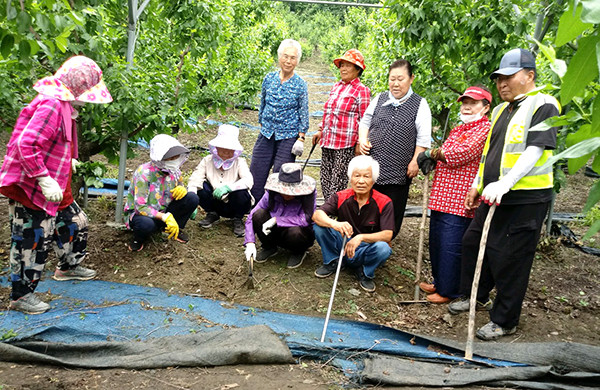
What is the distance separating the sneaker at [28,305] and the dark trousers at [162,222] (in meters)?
1.03

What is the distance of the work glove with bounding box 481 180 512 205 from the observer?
2.98 meters

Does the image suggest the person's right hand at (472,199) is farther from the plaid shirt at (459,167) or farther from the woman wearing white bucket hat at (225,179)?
the woman wearing white bucket hat at (225,179)

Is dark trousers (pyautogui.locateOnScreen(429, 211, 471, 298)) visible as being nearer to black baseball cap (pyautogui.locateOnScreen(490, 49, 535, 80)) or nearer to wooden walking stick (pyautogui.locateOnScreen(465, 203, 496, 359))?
wooden walking stick (pyautogui.locateOnScreen(465, 203, 496, 359))

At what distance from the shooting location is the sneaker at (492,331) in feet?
10.8

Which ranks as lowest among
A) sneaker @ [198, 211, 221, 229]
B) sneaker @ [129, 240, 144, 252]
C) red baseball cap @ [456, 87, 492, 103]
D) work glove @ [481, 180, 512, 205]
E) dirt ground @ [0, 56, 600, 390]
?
dirt ground @ [0, 56, 600, 390]

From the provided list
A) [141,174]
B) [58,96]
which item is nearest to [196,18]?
[141,174]

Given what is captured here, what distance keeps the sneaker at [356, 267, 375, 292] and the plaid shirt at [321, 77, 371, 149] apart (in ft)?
3.59

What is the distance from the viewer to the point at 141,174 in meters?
4.07

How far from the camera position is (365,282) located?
399 cm

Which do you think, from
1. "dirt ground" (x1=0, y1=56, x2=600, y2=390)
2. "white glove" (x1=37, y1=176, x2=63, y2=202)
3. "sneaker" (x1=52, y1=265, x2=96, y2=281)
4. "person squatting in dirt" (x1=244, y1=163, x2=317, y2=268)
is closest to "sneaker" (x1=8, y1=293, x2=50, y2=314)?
"dirt ground" (x1=0, y1=56, x2=600, y2=390)

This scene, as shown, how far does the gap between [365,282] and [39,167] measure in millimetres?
2449

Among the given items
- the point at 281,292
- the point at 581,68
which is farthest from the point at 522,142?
the point at 581,68

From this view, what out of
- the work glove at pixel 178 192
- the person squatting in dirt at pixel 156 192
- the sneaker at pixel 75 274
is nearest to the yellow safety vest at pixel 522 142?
the person squatting in dirt at pixel 156 192

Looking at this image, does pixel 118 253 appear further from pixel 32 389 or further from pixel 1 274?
pixel 32 389
